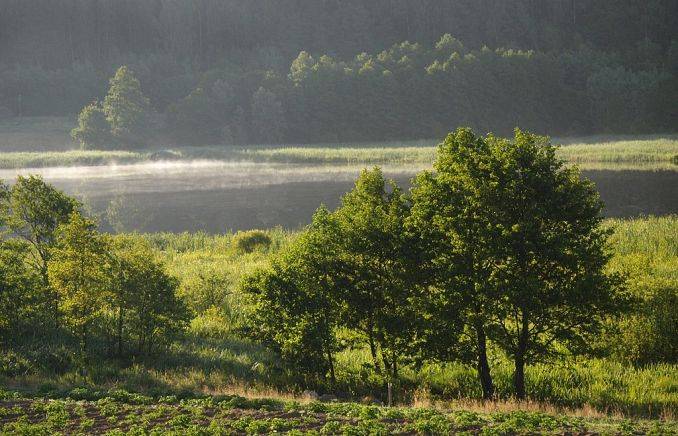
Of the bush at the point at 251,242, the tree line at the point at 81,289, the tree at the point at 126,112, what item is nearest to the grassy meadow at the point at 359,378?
the tree line at the point at 81,289

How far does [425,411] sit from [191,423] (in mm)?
7291

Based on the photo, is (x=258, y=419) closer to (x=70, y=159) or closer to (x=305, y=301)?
(x=305, y=301)

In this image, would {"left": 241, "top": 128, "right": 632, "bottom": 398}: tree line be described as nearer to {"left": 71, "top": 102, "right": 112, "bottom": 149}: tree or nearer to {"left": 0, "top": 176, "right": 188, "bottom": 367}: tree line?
{"left": 0, "top": 176, "right": 188, "bottom": 367}: tree line

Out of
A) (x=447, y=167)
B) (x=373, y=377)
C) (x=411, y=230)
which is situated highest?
(x=447, y=167)

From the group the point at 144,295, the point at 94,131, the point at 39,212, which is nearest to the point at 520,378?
the point at 144,295

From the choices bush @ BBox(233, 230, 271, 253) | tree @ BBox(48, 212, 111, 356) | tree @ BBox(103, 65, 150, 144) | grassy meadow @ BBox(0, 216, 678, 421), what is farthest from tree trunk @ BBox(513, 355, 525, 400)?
tree @ BBox(103, 65, 150, 144)

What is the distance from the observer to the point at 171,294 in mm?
33781

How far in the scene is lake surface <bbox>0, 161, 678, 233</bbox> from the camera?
84688mm

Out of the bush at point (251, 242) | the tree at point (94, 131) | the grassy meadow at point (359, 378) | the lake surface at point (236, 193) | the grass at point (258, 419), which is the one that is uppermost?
the tree at point (94, 131)

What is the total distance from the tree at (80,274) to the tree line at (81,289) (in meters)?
0.04

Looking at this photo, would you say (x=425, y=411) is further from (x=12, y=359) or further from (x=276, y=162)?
(x=276, y=162)

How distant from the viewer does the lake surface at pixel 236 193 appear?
84688 mm

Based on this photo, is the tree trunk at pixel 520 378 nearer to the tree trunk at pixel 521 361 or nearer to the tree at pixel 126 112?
the tree trunk at pixel 521 361

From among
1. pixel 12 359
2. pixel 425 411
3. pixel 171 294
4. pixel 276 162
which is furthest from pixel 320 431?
pixel 276 162
